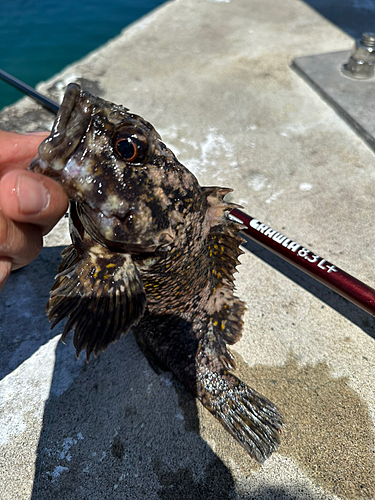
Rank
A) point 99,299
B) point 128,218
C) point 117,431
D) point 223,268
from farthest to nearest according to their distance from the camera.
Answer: point 117,431
point 223,268
point 99,299
point 128,218

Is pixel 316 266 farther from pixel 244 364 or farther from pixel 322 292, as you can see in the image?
pixel 244 364

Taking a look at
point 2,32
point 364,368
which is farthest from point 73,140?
point 2,32

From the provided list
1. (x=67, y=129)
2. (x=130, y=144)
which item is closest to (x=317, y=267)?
(x=130, y=144)

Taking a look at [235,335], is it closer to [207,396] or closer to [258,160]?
[207,396]

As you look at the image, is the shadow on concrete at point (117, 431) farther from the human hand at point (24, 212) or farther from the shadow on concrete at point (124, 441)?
the human hand at point (24, 212)

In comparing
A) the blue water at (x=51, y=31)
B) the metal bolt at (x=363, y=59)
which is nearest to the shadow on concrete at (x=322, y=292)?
the metal bolt at (x=363, y=59)

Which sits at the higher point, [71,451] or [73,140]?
[73,140]

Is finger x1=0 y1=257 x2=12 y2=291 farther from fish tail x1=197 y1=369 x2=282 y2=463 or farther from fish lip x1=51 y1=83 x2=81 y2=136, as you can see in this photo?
fish tail x1=197 y1=369 x2=282 y2=463
